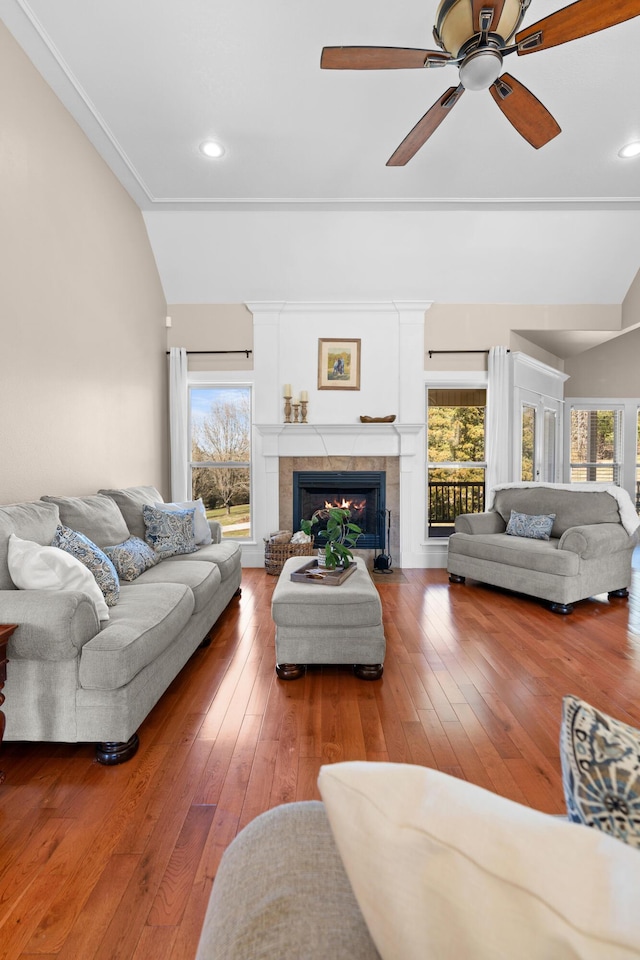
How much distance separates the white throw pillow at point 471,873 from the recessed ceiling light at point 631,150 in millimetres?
5068

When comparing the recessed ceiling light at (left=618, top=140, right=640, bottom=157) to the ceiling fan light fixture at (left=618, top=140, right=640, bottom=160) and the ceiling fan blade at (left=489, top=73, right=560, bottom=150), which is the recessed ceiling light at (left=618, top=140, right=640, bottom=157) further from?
the ceiling fan blade at (left=489, top=73, right=560, bottom=150)

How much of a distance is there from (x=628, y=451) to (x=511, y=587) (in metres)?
4.75

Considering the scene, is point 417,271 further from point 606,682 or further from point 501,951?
point 501,951

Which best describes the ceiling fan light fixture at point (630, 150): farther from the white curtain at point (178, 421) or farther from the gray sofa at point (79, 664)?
the gray sofa at point (79, 664)

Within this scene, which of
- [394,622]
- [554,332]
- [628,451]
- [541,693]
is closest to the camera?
[541,693]

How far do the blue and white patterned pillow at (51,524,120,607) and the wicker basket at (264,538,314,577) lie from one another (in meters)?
2.89

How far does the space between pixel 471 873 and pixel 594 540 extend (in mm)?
4412

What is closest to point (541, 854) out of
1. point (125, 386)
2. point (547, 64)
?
point (547, 64)

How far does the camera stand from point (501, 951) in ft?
1.34

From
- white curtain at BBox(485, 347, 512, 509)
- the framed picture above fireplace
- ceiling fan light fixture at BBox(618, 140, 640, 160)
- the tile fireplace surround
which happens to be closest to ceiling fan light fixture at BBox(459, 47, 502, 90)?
ceiling fan light fixture at BBox(618, 140, 640, 160)

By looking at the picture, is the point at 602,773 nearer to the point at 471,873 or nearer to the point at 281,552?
the point at 471,873

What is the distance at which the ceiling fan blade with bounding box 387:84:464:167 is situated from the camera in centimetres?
254

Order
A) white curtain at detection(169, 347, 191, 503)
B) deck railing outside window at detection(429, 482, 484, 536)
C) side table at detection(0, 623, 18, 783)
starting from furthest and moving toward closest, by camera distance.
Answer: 1. deck railing outside window at detection(429, 482, 484, 536)
2. white curtain at detection(169, 347, 191, 503)
3. side table at detection(0, 623, 18, 783)

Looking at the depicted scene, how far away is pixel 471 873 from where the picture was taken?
432 mm
